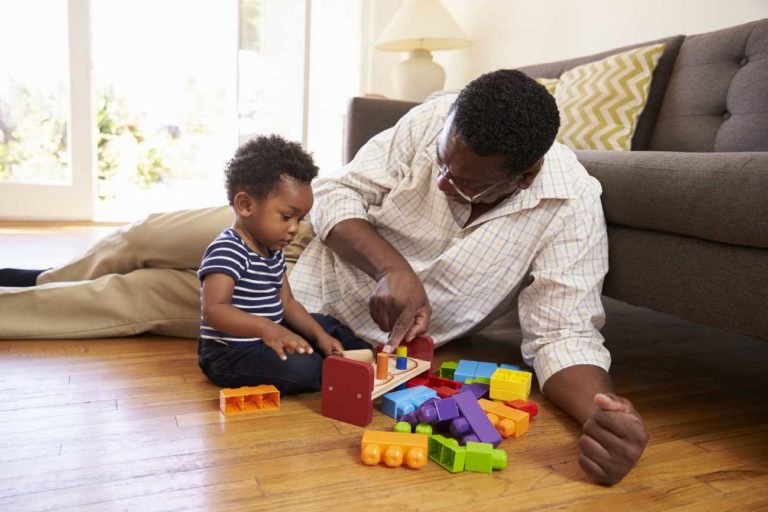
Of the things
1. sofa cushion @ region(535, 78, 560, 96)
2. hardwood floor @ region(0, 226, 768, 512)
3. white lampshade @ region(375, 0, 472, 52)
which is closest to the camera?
hardwood floor @ region(0, 226, 768, 512)

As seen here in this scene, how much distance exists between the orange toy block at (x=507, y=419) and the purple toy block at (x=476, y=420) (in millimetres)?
37

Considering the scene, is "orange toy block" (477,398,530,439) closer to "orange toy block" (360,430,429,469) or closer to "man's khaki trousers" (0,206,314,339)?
"orange toy block" (360,430,429,469)

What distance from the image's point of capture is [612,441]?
81 cm

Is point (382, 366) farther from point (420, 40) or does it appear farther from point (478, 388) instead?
point (420, 40)

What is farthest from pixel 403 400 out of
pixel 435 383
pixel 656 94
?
pixel 656 94

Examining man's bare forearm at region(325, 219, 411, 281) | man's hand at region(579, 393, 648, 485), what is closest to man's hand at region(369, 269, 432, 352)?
man's bare forearm at region(325, 219, 411, 281)

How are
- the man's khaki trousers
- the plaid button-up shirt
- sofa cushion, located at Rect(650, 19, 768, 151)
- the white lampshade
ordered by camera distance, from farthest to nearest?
the white lampshade, sofa cushion, located at Rect(650, 19, 768, 151), the man's khaki trousers, the plaid button-up shirt

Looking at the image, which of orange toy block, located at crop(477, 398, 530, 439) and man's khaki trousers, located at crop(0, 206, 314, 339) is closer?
orange toy block, located at crop(477, 398, 530, 439)

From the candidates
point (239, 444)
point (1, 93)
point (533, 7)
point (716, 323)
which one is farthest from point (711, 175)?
point (1, 93)

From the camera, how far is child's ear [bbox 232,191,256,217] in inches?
42.9

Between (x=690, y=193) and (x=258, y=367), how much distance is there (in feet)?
2.49

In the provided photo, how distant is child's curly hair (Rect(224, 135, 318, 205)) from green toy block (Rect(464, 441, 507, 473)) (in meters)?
0.52

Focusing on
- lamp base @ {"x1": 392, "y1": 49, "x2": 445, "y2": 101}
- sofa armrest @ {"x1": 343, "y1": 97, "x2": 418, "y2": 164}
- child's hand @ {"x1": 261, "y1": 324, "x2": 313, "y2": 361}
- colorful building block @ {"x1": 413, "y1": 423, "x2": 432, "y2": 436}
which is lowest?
colorful building block @ {"x1": 413, "y1": 423, "x2": 432, "y2": 436}

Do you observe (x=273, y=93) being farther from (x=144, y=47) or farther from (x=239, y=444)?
(x=239, y=444)
